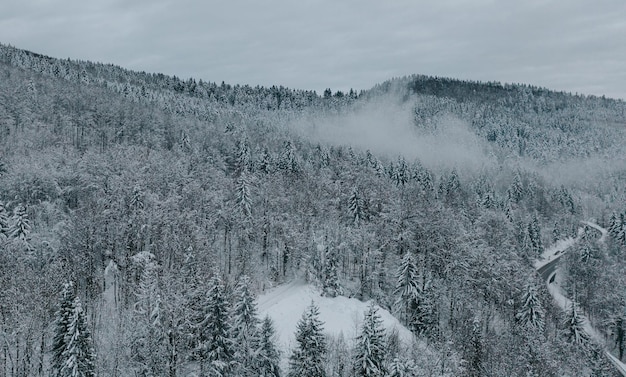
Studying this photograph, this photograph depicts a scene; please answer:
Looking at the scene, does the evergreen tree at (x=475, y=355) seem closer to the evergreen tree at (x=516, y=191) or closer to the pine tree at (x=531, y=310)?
the pine tree at (x=531, y=310)

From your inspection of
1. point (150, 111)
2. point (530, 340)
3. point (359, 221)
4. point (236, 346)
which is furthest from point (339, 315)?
point (150, 111)

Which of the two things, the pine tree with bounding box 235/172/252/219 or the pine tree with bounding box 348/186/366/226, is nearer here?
the pine tree with bounding box 235/172/252/219

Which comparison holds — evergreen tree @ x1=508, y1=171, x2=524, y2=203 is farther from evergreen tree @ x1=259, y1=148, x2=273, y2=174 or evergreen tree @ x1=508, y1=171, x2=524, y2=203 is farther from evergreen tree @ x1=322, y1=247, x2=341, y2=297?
evergreen tree @ x1=322, y1=247, x2=341, y2=297

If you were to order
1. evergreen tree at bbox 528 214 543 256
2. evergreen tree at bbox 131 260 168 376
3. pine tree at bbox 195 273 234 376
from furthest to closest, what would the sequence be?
evergreen tree at bbox 528 214 543 256 → pine tree at bbox 195 273 234 376 → evergreen tree at bbox 131 260 168 376

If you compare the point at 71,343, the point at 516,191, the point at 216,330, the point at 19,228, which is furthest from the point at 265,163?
the point at 516,191

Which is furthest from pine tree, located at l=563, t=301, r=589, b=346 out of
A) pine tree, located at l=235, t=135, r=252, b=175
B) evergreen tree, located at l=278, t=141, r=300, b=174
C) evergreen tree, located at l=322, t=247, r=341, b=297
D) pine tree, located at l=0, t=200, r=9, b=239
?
pine tree, located at l=0, t=200, r=9, b=239

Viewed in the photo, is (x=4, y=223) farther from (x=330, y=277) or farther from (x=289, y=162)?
(x=289, y=162)
